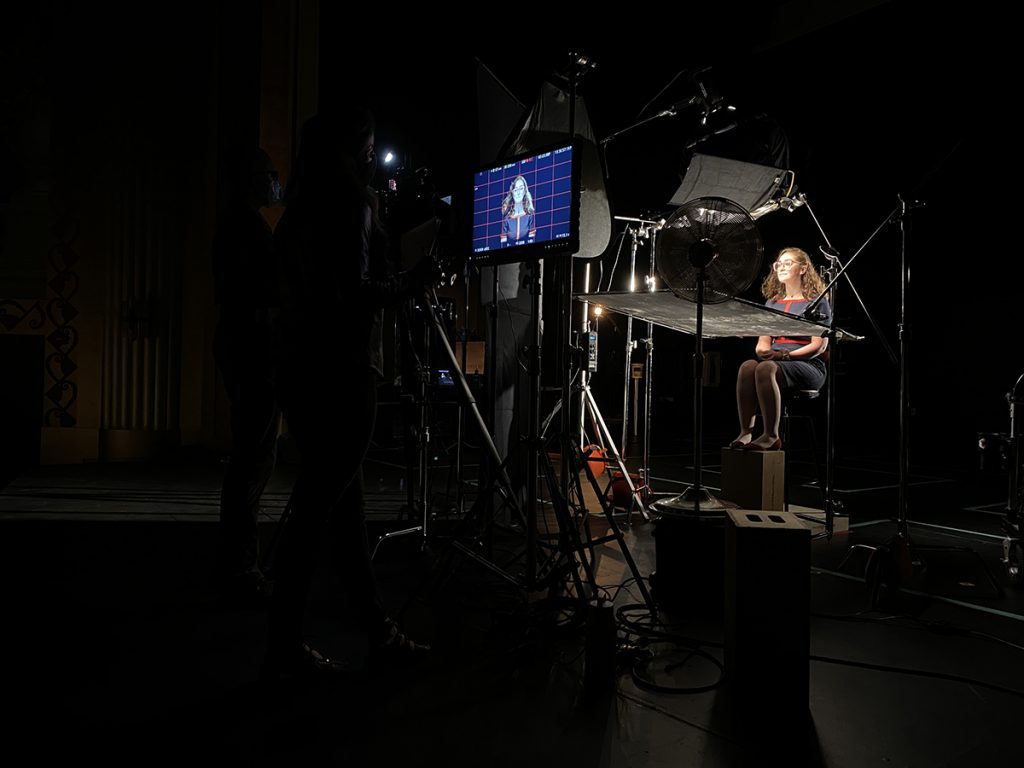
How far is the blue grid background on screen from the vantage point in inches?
85.3

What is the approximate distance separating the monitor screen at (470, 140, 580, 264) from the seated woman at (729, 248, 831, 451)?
2.30 m

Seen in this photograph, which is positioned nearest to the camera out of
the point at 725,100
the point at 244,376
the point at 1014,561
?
the point at 244,376

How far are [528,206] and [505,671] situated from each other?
1477mm

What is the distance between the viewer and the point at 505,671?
1886 millimetres

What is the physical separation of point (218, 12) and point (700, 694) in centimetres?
771

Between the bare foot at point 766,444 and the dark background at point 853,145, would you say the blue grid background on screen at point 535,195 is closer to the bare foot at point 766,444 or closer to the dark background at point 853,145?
the dark background at point 853,145

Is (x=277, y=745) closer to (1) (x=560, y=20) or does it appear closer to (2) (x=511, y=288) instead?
(2) (x=511, y=288)

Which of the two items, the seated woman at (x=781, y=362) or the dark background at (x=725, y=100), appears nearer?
the seated woman at (x=781, y=362)

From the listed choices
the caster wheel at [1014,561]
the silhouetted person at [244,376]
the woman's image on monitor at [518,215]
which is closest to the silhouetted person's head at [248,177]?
the silhouetted person at [244,376]

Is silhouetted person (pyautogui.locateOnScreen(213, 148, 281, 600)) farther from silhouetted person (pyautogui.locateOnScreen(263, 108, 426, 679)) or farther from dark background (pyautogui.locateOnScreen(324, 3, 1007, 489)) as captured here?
dark background (pyautogui.locateOnScreen(324, 3, 1007, 489))

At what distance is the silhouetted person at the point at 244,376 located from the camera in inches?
97.0

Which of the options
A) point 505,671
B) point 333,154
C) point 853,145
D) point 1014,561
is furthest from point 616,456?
point 853,145

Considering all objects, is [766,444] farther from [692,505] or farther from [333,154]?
[333,154]

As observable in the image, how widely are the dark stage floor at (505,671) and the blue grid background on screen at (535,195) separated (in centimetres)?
113
